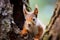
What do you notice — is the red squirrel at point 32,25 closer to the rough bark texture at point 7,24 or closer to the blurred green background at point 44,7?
the rough bark texture at point 7,24

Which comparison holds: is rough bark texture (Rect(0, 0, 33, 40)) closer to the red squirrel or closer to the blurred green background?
the red squirrel

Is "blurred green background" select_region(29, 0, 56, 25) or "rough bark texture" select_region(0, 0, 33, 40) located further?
"blurred green background" select_region(29, 0, 56, 25)

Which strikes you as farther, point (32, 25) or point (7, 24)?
point (32, 25)

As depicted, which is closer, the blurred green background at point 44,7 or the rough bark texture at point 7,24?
the rough bark texture at point 7,24

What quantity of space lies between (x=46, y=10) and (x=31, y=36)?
541 millimetres

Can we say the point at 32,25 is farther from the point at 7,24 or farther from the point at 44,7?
the point at 44,7

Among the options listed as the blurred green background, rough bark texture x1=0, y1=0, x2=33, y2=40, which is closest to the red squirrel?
rough bark texture x1=0, y1=0, x2=33, y2=40

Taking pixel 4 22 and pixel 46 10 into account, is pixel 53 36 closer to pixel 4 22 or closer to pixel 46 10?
pixel 4 22

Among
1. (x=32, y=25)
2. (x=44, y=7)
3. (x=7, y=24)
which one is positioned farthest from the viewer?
(x=44, y=7)

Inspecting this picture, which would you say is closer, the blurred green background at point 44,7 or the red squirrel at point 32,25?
the red squirrel at point 32,25

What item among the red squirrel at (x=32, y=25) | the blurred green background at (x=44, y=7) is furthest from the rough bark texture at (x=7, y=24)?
the blurred green background at (x=44, y=7)

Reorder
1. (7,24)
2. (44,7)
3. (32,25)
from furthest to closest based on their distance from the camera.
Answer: (44,7) < (32,25) < (7,24)

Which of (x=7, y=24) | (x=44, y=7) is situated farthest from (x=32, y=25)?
(x=44, y=7)

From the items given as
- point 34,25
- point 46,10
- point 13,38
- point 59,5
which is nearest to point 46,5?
point 46,10
